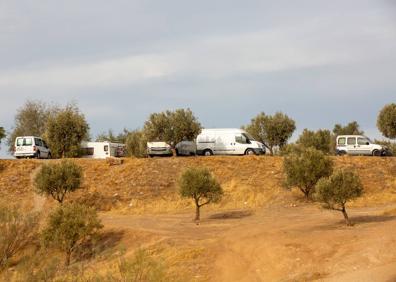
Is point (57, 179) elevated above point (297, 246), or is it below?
above

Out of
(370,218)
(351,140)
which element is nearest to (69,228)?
(370,218)

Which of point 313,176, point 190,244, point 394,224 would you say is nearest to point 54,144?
point 313,176

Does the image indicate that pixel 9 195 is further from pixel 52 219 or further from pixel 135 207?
pixel 52 219

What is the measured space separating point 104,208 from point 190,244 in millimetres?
15745

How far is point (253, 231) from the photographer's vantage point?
87.7ft

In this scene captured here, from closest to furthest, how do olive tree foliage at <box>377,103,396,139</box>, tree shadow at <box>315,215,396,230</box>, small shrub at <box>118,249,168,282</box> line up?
1. small shrub at <box>118,249,168,282</box>
2. tree shadow at <box>315,215,396,230</box>
3. olive tree foliage at <box>377,103,396,139</box>

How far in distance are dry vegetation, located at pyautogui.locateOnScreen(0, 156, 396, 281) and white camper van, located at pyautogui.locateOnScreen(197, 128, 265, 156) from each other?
5296 mm

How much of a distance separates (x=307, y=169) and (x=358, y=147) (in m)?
17.0

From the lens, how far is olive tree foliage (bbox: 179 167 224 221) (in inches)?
1298


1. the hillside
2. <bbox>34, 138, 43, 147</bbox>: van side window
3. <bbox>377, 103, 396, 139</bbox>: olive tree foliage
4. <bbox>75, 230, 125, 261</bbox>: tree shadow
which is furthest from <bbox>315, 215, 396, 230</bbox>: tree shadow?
<bbox>377, 103, 396, 139</bbox>: olive tree foliage

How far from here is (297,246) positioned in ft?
75.9

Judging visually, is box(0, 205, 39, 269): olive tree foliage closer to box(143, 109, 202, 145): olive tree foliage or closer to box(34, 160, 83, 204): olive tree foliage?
box(34, 160, 83, 204): olive tree foliage

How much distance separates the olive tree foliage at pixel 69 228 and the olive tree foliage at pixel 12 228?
5122 millimetres

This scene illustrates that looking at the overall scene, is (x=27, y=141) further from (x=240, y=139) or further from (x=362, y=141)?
(x=362, y=141)
